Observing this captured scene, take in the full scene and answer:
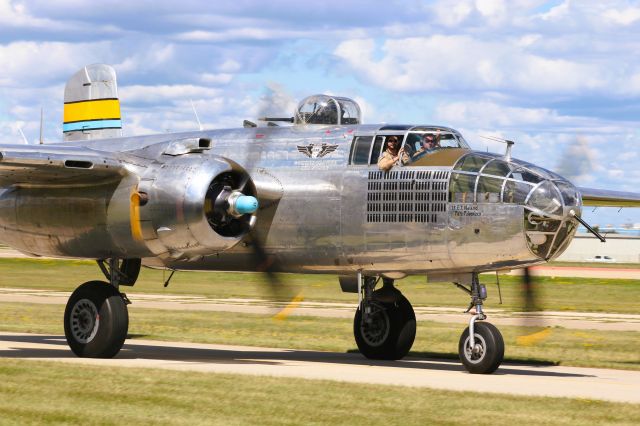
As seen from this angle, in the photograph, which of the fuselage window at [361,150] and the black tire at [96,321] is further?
the black tire at [96,321]

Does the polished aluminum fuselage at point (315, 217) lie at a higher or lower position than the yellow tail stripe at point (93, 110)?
lower

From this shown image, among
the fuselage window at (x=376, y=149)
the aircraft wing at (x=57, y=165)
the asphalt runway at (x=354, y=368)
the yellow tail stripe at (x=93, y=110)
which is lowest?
the asphalt runway at (x=354, y=368)

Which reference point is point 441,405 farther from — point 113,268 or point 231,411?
point 113,268

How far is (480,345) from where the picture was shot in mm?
18000

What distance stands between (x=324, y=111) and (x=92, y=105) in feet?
28.3

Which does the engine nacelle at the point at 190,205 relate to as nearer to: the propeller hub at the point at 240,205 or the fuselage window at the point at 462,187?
the propeller hub at the point at 240,205

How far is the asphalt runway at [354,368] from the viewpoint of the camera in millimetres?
16391

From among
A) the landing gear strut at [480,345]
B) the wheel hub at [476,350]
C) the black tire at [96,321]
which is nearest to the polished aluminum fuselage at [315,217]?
the black tire at [96,321]

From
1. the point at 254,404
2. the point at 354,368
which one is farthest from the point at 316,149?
the point at 254,404

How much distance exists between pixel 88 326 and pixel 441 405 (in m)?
7.67

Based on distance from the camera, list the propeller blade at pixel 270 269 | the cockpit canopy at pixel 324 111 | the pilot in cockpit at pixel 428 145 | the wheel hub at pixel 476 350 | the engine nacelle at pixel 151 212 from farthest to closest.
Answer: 1. the cockpit canopy at pixel 324 111
2. the propeller blade at pixel 270 269
3. the pilot in cockpit at pixel 428 145
4. the wheel hub at pixel 476 350
5. the engine nacelle at pixel 151 212

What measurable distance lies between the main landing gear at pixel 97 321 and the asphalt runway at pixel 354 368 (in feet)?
0.77

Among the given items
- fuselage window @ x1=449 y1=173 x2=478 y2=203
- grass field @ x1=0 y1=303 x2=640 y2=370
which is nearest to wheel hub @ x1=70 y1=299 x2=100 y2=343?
grass field @ x1=0 y1=303 x2=640 y2=370

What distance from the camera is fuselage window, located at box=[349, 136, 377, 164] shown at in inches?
739
